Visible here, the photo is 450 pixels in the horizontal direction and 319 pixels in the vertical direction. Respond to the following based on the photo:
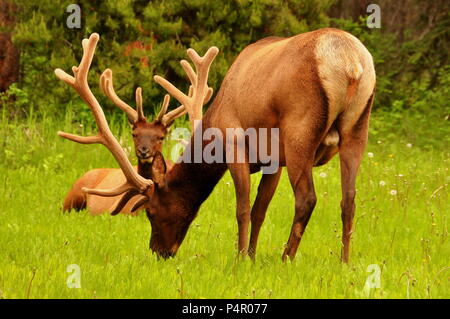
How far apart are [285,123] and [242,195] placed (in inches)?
32.7

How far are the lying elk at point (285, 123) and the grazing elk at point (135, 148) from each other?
0.36 metres

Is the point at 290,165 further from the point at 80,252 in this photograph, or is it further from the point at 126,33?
the point at 126,33

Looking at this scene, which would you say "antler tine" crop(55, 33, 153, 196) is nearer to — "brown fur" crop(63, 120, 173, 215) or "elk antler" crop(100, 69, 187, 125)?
"elk antler" crop(100, 69, 187, 125)

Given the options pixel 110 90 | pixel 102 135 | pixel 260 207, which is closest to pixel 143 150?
pixel 110 90

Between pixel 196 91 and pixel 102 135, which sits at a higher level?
pixel 196 91

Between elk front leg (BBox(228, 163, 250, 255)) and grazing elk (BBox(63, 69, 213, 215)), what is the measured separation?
0.94 m

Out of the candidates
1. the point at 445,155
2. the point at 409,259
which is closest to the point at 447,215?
the point at 409,259

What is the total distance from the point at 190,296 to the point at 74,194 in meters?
4.20

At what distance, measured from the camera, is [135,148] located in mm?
7699

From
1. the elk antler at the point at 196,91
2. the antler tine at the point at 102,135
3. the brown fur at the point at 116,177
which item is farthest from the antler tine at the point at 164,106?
the antler tine at the point at 102,135

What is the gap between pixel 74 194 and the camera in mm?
8977

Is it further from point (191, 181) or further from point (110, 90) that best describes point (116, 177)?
point (191, 181)

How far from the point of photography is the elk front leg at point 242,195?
6.07 m
